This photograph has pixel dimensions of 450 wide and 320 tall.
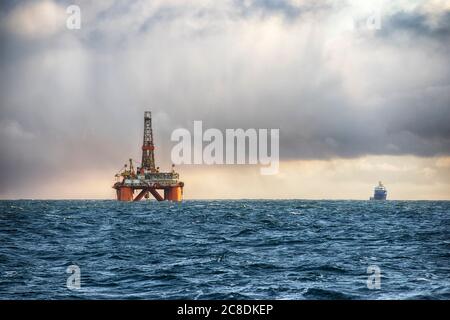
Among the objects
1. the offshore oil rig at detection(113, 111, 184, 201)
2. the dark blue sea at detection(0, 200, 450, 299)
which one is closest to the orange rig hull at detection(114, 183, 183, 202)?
the offshore oil rig at detection(113, 111, 184, 201)

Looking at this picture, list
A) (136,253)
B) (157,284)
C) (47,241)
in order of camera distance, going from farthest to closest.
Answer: (47,241), (136,253), (157,284)

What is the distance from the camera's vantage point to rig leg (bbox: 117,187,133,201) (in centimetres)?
18012

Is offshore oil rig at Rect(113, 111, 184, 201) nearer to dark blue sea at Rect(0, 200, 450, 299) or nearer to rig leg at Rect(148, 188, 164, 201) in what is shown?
rig leg at Rect(148, 188, 164, 201)

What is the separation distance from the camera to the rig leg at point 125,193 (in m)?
180

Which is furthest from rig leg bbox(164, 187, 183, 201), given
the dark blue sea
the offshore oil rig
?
the dark blue sea

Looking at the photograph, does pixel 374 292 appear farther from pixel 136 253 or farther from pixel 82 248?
pixel 82 248

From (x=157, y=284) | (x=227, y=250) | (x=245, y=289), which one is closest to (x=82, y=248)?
(x=227, y=250)

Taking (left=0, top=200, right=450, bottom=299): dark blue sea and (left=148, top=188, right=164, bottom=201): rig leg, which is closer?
(left=0, top=200, right=450, bottom=299): dark blue sea

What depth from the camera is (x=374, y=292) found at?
2184 cm

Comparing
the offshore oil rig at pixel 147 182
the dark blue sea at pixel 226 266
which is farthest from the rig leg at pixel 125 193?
the dark blue sea at pixel 226 266

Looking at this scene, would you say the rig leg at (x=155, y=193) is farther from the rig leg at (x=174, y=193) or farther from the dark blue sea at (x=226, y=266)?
the dark blue sea at (x=226, y=266)

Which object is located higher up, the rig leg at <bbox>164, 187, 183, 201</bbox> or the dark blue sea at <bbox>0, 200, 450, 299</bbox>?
the rig leg at <bbox>164, 187, 183, 201</bbox>
